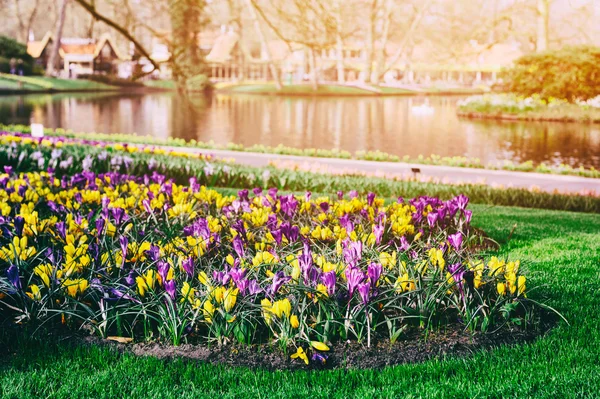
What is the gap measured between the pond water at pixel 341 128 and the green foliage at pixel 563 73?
3174 mm

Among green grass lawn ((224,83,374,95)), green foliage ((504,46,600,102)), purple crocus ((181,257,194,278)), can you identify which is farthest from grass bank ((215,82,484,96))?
purple crocus ((181,257,194,278))

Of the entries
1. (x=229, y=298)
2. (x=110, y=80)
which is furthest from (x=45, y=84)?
(x=229, y=298)

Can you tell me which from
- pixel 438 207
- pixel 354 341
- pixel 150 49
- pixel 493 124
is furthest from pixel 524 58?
pixel 150 49

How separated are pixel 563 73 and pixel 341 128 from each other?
11247 mm

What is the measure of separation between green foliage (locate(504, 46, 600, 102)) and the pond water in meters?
3.17

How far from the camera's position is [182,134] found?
26.4 meters

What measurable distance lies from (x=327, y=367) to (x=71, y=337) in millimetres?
1276

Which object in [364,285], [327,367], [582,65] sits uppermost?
[582,65]

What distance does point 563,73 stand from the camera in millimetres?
33719

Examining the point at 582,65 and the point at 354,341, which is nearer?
the point at 354,341

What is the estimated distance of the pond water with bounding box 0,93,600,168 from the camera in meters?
23.0

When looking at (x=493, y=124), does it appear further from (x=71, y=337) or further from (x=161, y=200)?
(x=71, y=337)

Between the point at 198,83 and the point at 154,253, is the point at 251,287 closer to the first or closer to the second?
the point at 154,253

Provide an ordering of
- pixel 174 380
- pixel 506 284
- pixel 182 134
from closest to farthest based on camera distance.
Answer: pixel 174 380
pixel 506 284
pixel 182 134
